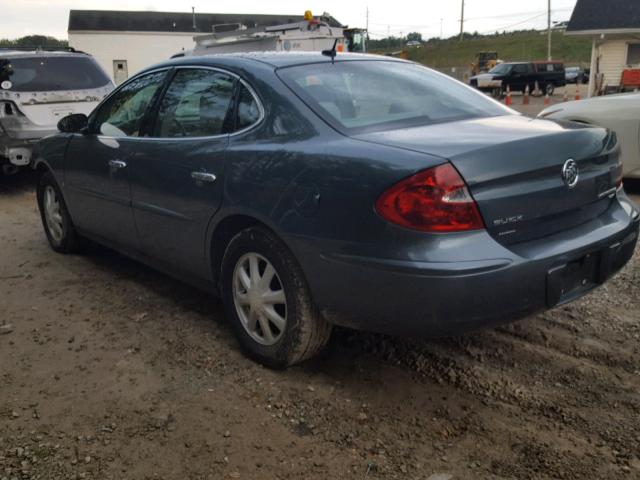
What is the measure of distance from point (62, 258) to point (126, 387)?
264cm

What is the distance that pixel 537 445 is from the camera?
2.62 m

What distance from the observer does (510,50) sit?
231 feet

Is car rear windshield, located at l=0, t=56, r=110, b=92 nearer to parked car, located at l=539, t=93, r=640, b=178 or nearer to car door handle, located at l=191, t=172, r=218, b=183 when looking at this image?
car door handle, located at l=191, t=172, r=218, b=183

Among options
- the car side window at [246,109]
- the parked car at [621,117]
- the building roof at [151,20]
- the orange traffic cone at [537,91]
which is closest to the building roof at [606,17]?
the orange traffic cone at [537,91]

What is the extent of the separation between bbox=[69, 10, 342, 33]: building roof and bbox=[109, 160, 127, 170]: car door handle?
48.8m

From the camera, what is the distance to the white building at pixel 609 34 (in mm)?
27031

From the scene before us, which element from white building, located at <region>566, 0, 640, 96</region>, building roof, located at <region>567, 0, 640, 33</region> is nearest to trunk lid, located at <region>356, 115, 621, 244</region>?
white building, located at <region>566, 0, 640, 96</region>

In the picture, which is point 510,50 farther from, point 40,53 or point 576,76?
point 40,53

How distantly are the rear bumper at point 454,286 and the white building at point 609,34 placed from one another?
26348 millimetres

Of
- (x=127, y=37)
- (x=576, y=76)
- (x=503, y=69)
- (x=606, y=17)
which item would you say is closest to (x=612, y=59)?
(x=606, y=17)

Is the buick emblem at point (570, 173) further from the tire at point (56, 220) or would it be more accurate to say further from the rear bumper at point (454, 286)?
the tire at point (56, 220)

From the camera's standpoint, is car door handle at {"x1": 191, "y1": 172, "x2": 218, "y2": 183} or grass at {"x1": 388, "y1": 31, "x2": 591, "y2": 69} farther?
grass at {"x1": 388, "y1": 31, "x2": 591, "y2": 69}

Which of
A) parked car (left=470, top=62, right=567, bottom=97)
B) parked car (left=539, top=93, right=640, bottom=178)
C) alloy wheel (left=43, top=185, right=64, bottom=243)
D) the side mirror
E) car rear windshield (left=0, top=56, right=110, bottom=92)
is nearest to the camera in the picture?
the side mirror

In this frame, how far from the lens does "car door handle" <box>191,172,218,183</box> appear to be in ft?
11.1
